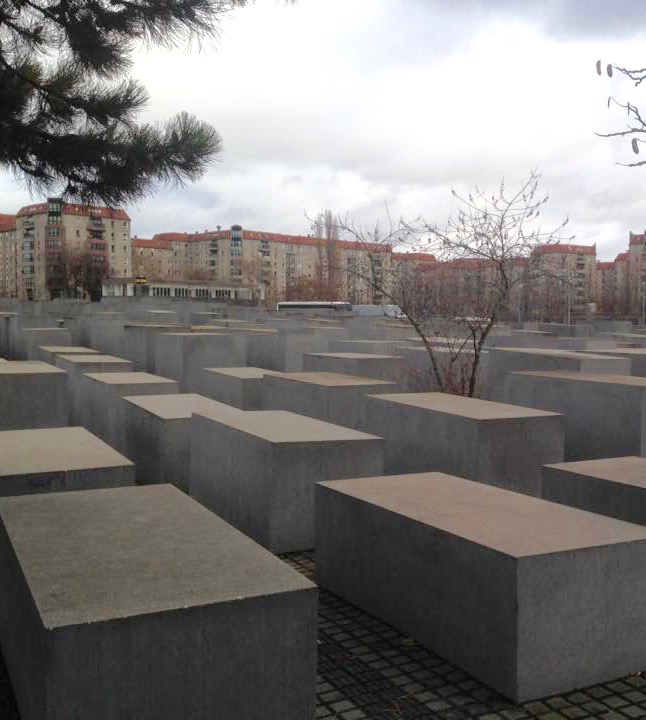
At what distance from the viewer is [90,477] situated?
5.49m

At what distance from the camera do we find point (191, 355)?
1398 cm

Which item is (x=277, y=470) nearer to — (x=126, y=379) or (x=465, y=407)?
(x=465, y=407)

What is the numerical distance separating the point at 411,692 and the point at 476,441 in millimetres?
2904

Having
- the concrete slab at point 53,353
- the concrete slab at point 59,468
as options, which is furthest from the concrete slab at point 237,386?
the concrete slab at point 59,468

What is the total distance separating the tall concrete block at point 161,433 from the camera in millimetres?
7570

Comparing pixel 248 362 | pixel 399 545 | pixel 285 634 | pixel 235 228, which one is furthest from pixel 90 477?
pixel 235 228

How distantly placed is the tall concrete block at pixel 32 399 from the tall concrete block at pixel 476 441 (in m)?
3.54

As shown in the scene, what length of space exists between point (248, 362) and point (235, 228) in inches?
4620

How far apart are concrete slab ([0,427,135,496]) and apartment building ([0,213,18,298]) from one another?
373 feet

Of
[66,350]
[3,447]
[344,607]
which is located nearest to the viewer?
[344,607]

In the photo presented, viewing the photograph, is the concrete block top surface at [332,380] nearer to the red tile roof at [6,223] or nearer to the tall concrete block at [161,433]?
the tall concrete block at [161,433]

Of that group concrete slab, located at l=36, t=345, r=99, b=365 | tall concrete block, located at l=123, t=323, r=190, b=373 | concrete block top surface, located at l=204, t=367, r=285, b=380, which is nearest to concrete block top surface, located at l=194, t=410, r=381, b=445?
concrete block top surface, located at l=204, t=367, r=285, b=380

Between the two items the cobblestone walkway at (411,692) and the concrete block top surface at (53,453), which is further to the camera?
the concrete block top surface at (53,453)

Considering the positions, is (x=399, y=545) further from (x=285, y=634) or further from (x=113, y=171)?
(x=113, y=171)
